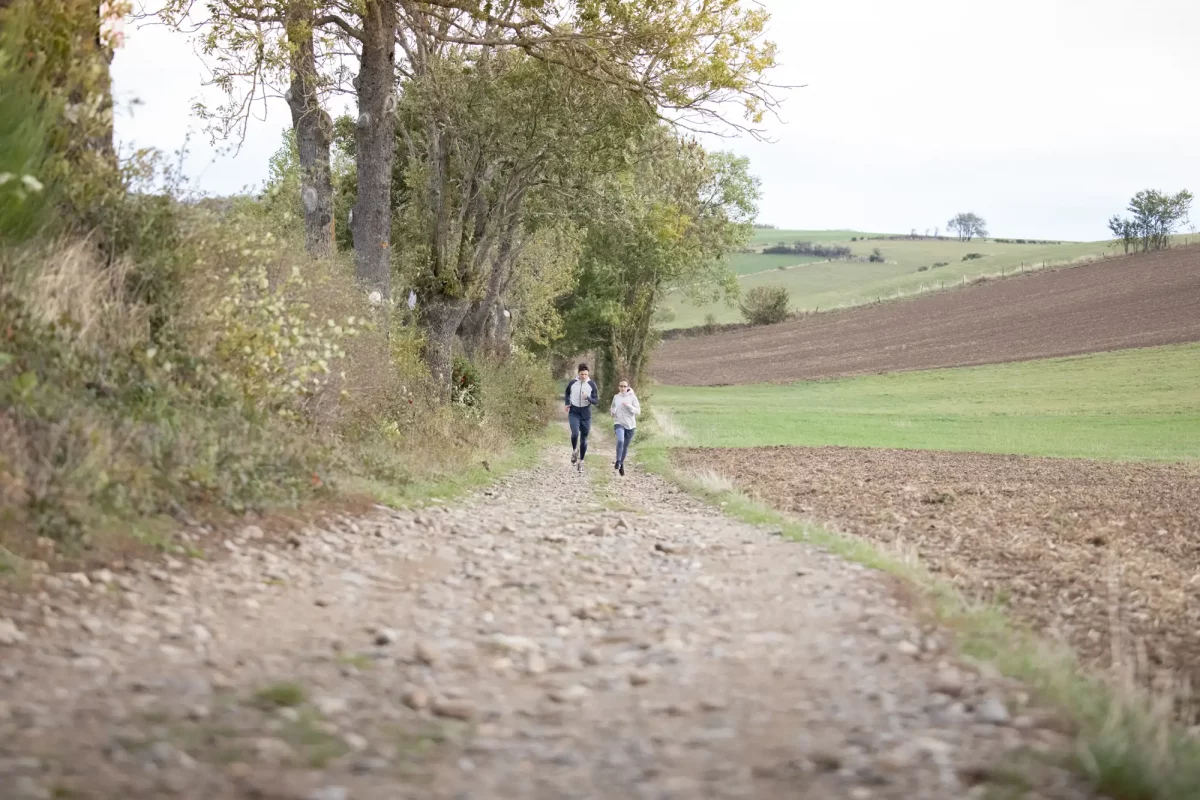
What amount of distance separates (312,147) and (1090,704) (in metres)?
18.5

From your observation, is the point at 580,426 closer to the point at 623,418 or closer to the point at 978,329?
the point at 623,418

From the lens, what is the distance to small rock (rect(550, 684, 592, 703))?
5.65m

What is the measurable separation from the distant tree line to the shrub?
50.6 m

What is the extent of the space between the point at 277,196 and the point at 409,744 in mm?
15299

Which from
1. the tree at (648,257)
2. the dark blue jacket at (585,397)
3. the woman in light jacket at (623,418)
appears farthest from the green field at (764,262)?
the woman in light jacket at (623,418)

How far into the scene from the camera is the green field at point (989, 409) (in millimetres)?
37688

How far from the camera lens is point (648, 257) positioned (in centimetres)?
4525

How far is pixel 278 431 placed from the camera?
11148 millimetres

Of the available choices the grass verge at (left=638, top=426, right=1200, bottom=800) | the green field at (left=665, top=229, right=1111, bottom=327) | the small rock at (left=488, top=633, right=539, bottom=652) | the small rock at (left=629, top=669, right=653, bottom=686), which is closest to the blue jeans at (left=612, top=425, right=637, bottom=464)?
the grass verge at (left=638, top=426, right=1200, bottom=800)

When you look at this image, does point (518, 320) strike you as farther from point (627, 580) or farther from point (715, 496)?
A: point (627, 580)

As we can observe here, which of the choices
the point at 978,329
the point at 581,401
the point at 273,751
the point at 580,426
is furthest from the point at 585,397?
the point at 978,329

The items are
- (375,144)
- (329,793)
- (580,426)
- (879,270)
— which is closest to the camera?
(329,793)

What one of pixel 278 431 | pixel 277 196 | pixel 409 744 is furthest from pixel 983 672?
pixel 277 196

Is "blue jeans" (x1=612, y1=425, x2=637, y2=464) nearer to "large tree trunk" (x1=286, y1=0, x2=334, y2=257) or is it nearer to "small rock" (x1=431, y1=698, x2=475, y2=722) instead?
"large tree trunk" (x1=286, y1=0, x2=334, y2=257)
